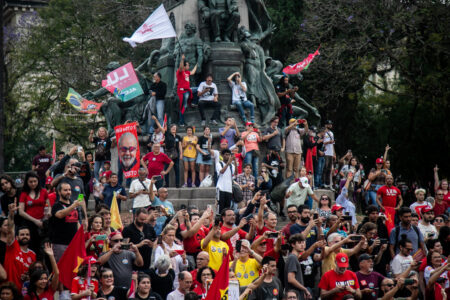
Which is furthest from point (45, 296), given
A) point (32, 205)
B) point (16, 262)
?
point (32, 205)

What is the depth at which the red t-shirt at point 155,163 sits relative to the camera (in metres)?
19.6

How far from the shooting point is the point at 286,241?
43.8ft

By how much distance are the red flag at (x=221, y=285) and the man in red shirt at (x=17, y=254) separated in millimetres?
2596

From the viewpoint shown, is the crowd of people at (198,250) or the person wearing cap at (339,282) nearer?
the crowd of people at (198,250)

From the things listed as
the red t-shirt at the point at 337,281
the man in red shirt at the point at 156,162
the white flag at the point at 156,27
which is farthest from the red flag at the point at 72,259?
the white flag at the point at 156,27

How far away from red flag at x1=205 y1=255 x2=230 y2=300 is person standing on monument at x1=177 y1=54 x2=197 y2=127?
11.4 metres

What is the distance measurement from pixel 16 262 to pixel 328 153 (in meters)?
13.1

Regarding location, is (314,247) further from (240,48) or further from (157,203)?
(240,48)

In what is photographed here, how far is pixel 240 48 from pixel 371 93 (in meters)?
27.1

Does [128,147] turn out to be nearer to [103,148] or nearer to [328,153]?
[103,148]

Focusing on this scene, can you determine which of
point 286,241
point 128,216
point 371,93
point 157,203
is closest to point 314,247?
point 286,241

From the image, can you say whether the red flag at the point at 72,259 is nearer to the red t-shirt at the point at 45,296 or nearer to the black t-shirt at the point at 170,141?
the red t-shirt at the point at 45,296

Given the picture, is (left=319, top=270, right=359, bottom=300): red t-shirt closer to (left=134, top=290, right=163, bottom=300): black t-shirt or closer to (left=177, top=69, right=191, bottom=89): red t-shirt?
(left=134, top=290, right=163, bottom=300): black t-shirt

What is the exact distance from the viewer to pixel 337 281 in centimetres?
1229
